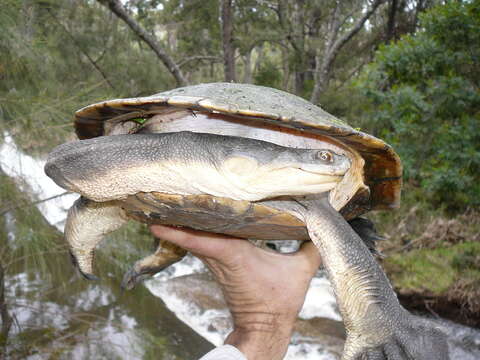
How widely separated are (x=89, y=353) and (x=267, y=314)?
148 cm

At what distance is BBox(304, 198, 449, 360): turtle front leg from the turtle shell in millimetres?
239

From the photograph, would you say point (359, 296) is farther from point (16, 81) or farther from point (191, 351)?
point (16, 81)

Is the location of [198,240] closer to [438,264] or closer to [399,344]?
[399,344]

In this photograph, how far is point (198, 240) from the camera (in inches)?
47.0

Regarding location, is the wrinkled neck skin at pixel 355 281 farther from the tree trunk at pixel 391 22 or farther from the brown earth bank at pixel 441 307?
the tree trunk at pixel 391 22

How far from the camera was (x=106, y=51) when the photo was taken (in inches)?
156

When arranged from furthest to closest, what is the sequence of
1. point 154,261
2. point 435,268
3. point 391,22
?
point 391,22, point 435,268, point 154,261

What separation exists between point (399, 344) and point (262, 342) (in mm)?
495

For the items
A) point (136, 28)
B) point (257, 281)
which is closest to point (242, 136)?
point (257, 281)

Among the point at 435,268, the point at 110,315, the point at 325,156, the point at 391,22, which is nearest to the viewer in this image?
the point at 325,156

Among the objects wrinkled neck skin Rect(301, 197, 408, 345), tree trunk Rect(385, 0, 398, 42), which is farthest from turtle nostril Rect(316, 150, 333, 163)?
tree trunk Rect(385, 0, 398, 42)

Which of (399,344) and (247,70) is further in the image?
(247,70)

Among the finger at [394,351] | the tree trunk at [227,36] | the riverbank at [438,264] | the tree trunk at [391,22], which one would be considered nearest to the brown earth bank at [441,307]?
the riverbank at [438,264]

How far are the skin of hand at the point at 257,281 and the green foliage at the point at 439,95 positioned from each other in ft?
8.47
